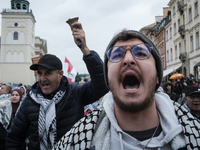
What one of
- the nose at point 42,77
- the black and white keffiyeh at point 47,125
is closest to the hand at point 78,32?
the nose at point 42,77

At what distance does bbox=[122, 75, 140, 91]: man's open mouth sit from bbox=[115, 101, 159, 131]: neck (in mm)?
191

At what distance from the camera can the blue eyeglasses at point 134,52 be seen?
164 cm

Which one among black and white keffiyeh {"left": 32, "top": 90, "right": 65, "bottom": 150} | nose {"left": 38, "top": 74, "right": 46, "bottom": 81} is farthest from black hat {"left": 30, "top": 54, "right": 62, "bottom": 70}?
black and white keffiyeh {"left": 32, "top": 90, "right": 65, "bottom": 150}

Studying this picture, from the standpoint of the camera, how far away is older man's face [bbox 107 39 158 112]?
59.7 inches

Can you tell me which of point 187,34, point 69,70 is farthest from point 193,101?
point 187,34

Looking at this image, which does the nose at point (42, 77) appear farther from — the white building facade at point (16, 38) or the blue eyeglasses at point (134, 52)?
the white building facade at point (16, 38)

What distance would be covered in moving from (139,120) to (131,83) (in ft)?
1.02

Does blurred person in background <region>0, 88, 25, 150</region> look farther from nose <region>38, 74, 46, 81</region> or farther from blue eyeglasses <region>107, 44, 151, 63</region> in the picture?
blue eyeglasses <region>107, 44, 151, 63</region>

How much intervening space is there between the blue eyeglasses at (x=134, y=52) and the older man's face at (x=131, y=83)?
3 cm

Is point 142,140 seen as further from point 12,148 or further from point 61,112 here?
point 12,148

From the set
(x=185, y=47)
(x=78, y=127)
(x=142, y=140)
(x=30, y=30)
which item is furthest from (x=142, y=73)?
(x=30, y=30)

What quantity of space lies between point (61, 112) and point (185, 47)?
27133 millimetres

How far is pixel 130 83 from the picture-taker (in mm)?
1696

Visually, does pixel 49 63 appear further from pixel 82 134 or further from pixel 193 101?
pixel 193 101
